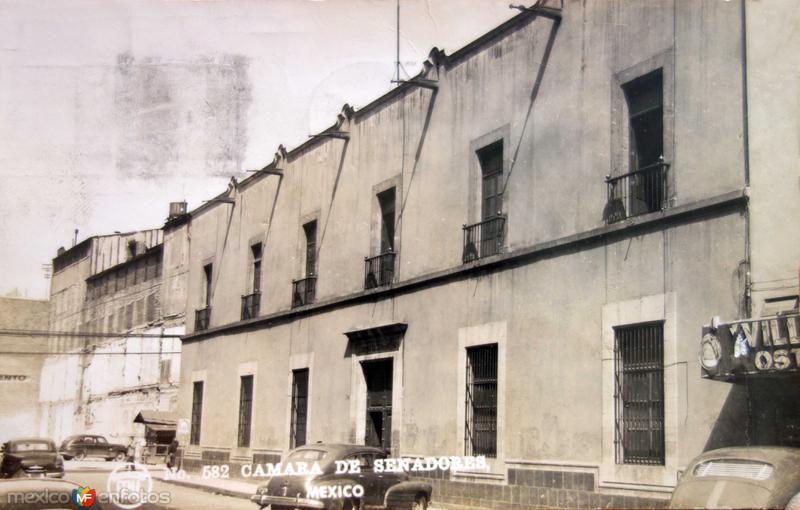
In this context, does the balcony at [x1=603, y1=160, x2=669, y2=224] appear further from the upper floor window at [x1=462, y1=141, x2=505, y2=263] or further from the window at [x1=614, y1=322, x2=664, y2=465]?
the upper floor window at [x1=462, y1=141, x2=505, y2=263]

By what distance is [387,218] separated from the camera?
18453mm

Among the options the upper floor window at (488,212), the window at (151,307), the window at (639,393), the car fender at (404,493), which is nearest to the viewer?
the window at (639,393)

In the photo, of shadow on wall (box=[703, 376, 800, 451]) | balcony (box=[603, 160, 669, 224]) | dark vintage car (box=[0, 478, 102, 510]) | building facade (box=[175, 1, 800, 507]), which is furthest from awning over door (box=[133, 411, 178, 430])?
shadow on wall (box=[703, 376, 800, 451])

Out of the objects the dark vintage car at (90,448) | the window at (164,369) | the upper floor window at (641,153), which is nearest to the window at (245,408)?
the dark vintage car at (90,448)

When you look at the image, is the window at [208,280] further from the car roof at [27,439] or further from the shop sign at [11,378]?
the car roof at [27,439]

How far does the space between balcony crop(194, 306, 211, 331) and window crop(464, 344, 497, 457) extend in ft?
40.1

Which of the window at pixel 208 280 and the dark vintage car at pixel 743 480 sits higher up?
the window at pixel 208 280

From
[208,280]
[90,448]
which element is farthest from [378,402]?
[90,448]

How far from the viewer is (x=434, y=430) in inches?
616

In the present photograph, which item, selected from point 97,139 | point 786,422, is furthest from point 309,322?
point 786,422

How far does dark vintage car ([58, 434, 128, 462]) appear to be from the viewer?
26680mm

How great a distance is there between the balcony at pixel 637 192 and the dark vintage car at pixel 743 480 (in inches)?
142

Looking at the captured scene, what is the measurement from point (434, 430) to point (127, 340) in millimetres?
19596

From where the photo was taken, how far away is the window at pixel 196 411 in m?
25.5
